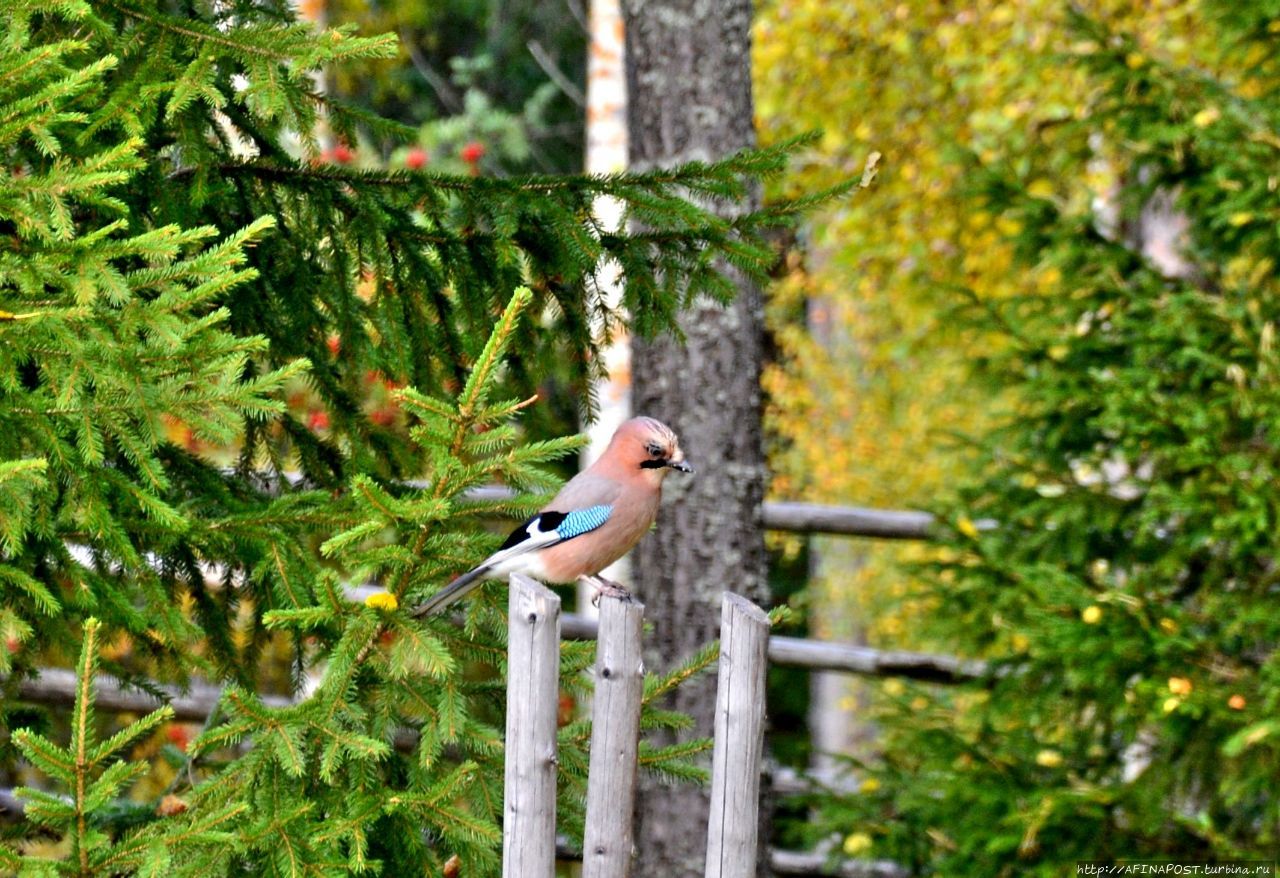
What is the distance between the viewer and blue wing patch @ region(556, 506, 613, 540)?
2.93 metres

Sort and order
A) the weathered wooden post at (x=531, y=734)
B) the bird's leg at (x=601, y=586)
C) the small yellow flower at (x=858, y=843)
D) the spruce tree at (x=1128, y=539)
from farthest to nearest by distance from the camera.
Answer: the small yellow flower at (x=858, y=843) → the spruce tree at (x=1128, y=539) → the bird's leg at (x=601, y=586) → the weathered wooden post at (x=531, y=734)

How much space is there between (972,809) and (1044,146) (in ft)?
15.3

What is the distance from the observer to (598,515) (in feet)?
9.61

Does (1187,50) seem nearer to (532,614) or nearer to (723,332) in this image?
(723,332)

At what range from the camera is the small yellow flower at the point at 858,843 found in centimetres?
588

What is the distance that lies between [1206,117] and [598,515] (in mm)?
3580

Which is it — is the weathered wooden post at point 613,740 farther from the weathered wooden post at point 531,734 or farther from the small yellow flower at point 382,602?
→ the small yellow flower at point 382,602

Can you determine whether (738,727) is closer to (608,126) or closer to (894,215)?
(608,126)

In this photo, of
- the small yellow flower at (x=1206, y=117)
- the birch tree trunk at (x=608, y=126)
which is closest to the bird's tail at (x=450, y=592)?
the small yellow flower at (x=1206, y=117)

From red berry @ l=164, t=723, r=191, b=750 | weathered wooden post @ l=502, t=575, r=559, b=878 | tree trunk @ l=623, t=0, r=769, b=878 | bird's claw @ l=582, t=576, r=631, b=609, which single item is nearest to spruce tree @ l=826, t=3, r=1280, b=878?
tree trunk @ l=623, t=0, r=769, b=878

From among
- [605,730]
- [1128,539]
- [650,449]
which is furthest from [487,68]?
[605,730]

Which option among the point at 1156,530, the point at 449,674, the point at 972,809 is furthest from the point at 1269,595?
the point at 449,674

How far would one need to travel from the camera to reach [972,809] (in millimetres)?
5438

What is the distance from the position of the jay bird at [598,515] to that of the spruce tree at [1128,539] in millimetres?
2684
